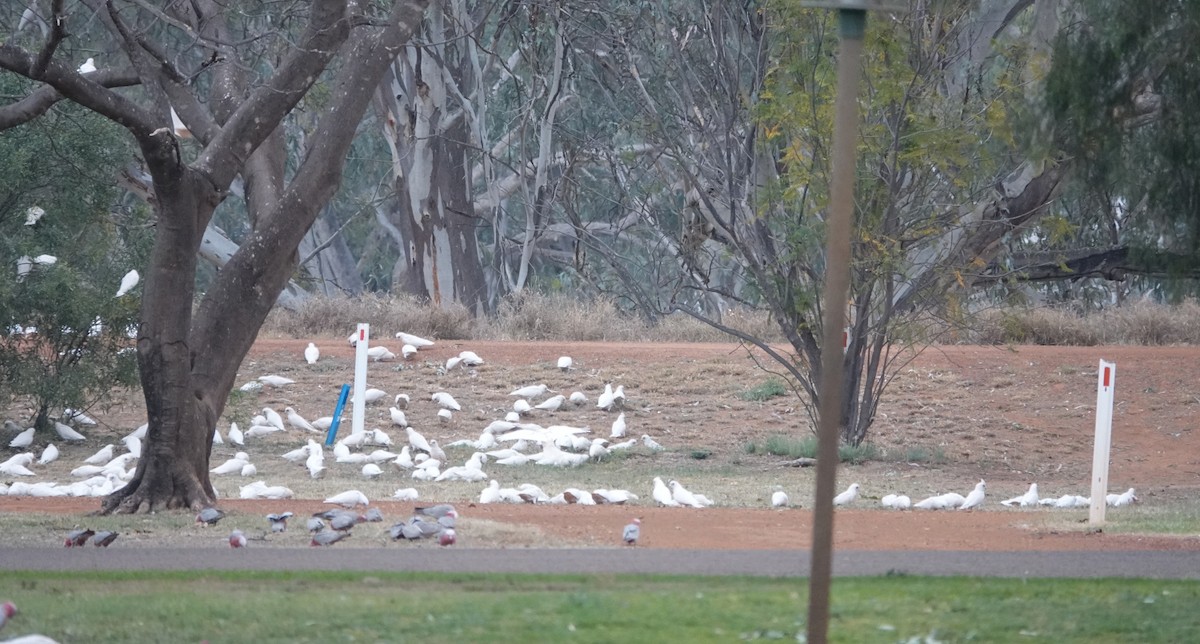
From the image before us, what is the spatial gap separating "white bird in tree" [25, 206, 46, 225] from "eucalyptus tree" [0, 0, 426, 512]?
15.1 ft

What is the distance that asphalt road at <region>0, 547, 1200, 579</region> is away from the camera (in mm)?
8539

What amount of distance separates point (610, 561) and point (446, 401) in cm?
1103

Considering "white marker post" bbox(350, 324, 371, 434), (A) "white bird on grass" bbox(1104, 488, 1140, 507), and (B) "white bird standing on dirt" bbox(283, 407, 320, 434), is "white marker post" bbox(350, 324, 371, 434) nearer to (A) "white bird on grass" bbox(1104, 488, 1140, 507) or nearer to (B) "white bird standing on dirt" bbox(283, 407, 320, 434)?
(B) "white bird standing on dirt" bbox(283, 407, 320, 434)

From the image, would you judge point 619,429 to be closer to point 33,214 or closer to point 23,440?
point 23,440

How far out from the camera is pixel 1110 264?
21719 millimetres

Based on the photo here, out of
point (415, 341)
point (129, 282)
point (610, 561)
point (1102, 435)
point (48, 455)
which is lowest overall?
point (48, 455)

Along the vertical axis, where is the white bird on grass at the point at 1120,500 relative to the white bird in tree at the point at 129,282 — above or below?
below

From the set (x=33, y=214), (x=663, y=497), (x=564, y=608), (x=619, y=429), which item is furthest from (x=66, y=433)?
(x=564, y=608)

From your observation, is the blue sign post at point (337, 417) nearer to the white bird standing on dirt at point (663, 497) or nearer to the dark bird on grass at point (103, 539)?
the white bird standing on dirt at point (663, 497)

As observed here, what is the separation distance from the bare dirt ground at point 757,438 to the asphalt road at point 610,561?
57 centimetres

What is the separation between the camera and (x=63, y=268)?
16.9 m

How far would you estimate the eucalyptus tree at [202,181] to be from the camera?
1088 centimetres

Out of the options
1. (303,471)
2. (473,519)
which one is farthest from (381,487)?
(473,519)

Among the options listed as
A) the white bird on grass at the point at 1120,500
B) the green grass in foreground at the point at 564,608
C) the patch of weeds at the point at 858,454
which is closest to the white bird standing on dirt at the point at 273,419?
the patch of weeds at the point at 858,454
